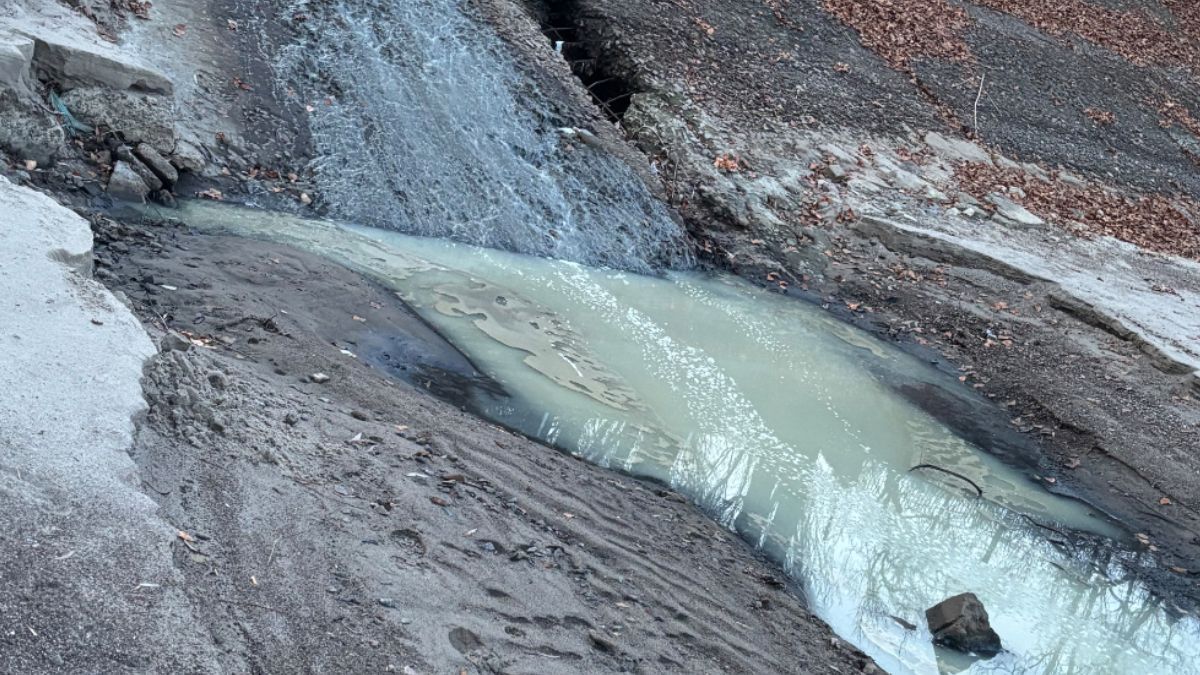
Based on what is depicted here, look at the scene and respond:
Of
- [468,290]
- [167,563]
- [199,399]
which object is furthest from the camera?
[468,290]

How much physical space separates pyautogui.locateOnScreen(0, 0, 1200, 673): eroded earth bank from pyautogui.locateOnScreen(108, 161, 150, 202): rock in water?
23 millimetres

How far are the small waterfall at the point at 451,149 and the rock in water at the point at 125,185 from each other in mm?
1776

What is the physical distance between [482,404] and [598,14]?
819 centimetres

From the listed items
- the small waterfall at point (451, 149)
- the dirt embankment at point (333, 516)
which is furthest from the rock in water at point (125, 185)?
the small waterfall at point (451, 149)

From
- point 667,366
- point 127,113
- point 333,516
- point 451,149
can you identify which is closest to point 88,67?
point 127,113

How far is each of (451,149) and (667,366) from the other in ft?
12.9

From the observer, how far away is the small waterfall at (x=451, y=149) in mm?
10234

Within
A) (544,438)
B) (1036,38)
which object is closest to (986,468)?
(544,438)

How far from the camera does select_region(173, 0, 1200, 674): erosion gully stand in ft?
21.8

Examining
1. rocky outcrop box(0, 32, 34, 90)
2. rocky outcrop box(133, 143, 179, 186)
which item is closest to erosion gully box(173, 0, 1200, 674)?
rocky outcrop box(133, 143, 179, 186)

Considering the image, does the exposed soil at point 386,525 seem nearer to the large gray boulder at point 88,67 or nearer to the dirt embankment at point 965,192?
the large gray boulder at point 88,67

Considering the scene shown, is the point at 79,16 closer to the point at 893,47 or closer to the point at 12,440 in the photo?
the point at 12,440

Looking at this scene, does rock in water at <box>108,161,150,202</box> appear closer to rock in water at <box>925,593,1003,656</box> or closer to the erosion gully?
the erosion gully

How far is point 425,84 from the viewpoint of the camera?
11508 mm
